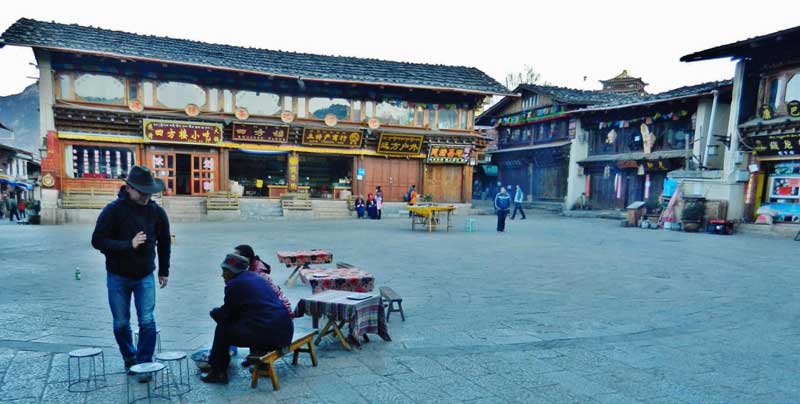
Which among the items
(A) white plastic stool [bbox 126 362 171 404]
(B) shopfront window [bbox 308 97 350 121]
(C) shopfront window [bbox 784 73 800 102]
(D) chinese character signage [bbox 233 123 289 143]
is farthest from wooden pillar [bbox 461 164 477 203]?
(A) white plastic stool [bbox 126 362 171 404]

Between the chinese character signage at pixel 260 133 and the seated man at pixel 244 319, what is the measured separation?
17507 millimetres

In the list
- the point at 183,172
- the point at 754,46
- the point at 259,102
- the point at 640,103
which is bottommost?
the point at 183,172

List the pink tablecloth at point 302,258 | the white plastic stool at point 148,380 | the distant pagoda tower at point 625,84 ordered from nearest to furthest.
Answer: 1. the white plastic stool at point 148,380
2. the pink tablecloth at point 302,258
3. the distant pagoda tower at point 625,84

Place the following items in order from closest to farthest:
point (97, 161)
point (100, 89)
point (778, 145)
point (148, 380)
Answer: point (148, 380) < point (778, 145) < point (100, 89) < point (97, 161)

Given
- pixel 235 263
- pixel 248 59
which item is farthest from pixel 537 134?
pixel 235 263

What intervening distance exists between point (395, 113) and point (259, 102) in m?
6.57

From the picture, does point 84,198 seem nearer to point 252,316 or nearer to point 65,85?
point 65,85

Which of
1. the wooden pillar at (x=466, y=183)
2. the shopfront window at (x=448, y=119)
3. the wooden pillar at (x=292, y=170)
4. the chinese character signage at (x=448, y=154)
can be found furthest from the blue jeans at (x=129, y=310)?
the wooden pillar at (x=466, y=183)

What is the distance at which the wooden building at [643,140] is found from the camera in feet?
61.5

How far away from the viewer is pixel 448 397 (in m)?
3.33

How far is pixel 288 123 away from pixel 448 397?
18.7 m

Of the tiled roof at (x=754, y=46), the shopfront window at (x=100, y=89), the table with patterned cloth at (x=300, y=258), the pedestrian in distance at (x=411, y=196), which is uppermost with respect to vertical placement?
the tiled roof at (x=754, y=46)

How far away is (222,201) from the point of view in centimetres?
1847

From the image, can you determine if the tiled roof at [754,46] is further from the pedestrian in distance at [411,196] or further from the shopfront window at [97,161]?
the shopfront window at [97,161]
